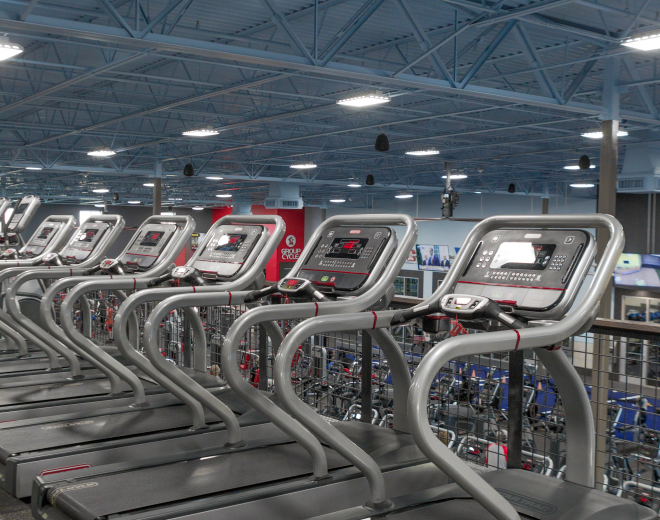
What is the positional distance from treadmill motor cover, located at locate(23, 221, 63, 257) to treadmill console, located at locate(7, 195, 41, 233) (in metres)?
0.19

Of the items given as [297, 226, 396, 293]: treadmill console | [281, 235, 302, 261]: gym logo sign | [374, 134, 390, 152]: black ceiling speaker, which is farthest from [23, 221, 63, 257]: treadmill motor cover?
[281, 235, 302, 261]: gym logo sign

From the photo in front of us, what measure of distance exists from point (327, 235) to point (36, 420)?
191 cm

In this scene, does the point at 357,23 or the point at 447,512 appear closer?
the point at 447,512

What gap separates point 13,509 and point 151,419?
0.97 meters

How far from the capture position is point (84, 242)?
5.68 metres

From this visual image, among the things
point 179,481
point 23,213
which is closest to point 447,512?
point 179,481

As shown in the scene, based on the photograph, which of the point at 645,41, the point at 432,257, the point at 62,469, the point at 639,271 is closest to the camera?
the point at 62,469

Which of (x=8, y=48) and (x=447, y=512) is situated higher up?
(x=8, y=48)

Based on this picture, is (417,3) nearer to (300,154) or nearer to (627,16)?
(627,16)

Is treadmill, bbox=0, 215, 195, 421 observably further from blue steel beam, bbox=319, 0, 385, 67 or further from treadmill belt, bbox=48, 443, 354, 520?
blue steel beam, bbox=319, 0, 385, 67

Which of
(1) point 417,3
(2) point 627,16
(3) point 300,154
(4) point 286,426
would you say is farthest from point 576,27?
(3) point 300,154

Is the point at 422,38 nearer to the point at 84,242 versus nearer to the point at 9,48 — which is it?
the point at 9,48

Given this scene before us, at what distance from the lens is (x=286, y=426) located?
8.80 ft

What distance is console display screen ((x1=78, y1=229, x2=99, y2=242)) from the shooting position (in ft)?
18.6
